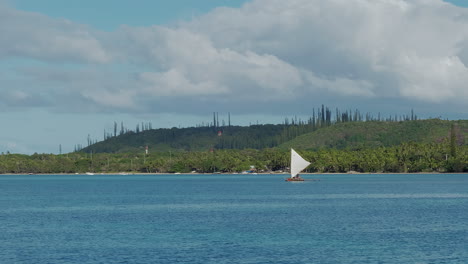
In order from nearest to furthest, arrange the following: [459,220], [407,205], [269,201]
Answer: [459,220] → [407,205] → [269,201]

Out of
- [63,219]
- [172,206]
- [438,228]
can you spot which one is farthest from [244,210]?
[438,228]

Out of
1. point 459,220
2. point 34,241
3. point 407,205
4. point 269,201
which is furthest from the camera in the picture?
point 269,201

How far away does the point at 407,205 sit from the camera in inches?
5605

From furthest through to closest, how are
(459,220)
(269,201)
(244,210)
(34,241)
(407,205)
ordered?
(269,201) → (407,205) → (244,210) → (459,220) → (34,241)

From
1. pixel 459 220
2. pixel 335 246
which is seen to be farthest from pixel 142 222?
pixel 459 220

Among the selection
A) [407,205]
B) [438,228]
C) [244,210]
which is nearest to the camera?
[438,228]

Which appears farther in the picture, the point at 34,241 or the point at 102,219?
the point at 102,219

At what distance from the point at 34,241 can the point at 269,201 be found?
7782 centimetres

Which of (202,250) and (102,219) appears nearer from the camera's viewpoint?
(202,250)

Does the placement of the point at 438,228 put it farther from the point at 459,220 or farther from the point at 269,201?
the point at 269,201

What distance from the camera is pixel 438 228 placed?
97125 millimetres

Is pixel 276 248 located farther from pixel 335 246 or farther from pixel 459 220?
pixel 459 220

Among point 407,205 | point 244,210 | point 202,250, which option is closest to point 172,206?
point 244,210

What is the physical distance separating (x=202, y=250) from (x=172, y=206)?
68.0 m
